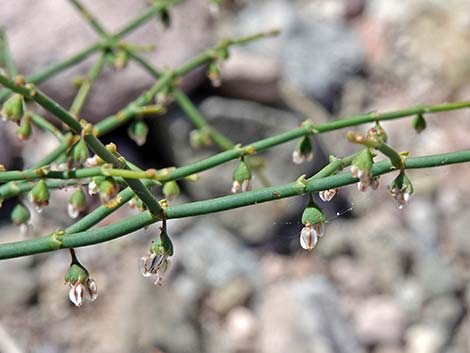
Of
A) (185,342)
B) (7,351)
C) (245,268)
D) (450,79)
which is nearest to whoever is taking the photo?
(7,351)

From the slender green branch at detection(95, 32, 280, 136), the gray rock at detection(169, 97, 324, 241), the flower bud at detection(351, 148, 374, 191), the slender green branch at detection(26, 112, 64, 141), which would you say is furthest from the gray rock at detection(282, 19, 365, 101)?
the flower bud at detection(351, 148, 374, 191)

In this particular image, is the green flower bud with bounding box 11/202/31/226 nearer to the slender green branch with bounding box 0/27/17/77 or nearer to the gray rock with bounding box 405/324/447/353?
the slender green branch with bounding box 0/27/17/77

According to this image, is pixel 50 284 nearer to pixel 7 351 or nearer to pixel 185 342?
pixel 185 342

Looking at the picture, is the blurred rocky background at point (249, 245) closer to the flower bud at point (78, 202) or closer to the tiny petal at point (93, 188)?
the flower bud at point (78, 202)

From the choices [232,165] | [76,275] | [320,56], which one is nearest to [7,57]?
[76,275]

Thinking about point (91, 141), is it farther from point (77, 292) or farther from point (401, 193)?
point (401, 193)

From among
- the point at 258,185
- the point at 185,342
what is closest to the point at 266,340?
the point at 185,342
